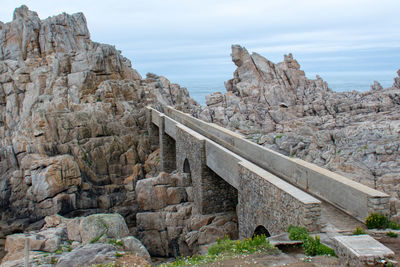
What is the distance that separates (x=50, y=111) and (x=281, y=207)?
22364 millimetres

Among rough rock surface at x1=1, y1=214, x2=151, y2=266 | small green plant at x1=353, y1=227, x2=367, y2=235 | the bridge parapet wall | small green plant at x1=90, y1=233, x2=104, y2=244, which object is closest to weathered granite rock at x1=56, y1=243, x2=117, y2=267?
rough rock surface at x1=1, y1=214, x2=151, y2=266

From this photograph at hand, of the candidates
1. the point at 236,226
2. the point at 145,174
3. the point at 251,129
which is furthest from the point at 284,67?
the point at 236,226

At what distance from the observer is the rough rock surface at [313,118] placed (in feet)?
62.4

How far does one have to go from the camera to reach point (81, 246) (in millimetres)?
11242

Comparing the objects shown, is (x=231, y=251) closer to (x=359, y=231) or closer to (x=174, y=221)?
(x=359, y=231)

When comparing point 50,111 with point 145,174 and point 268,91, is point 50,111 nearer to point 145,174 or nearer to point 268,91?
point 145,174

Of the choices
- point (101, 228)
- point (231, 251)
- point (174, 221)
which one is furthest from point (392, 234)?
point (174, 221)

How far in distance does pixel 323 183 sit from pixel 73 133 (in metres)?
19.5

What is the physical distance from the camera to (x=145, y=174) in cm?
2580

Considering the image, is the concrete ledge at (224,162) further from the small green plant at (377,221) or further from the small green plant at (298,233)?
the small green plant at (377,221)

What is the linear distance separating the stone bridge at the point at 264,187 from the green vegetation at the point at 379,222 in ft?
0.57

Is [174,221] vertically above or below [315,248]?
below

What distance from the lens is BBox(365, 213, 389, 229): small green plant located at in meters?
8.86

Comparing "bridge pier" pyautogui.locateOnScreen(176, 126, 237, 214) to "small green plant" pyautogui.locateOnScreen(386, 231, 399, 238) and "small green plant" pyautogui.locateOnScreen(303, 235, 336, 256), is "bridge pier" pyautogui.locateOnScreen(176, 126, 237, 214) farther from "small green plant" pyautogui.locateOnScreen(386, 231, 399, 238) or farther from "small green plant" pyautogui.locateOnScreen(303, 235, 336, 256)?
"small green plant" pyautogui.locateOnScreen(386, 231, 399, 238)
